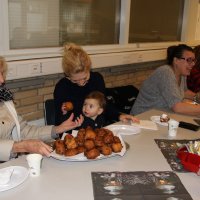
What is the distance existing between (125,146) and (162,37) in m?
3.28

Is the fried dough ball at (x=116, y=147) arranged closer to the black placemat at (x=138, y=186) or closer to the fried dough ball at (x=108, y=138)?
the fried dough ball at (x=108, y=138)

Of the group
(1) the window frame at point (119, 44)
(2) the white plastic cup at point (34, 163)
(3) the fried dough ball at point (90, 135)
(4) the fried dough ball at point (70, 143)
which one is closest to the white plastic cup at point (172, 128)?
(3) the fried dough ball at point (90, 135)

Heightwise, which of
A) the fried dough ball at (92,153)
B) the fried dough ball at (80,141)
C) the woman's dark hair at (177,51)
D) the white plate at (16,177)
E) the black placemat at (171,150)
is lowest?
the black placemat at (171,150)

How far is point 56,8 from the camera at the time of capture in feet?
→ 9.53

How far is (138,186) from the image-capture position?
1.33 metres

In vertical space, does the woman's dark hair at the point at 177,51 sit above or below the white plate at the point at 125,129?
above

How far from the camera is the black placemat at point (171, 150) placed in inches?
61.4

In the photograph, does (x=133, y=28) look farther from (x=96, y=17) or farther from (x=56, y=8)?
(x=56, y=8)

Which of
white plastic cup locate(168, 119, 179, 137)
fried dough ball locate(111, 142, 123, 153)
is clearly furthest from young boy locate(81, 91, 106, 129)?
fried dough ball locate(111, 142, 123, 153)

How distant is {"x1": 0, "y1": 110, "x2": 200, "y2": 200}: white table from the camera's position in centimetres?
126

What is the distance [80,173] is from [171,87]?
4.83 ft

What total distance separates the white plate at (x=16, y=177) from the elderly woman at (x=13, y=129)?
0.67 feet

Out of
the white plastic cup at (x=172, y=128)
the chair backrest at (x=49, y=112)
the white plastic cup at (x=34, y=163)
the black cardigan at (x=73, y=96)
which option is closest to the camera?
the white plastic cup at (x=34, y=163)

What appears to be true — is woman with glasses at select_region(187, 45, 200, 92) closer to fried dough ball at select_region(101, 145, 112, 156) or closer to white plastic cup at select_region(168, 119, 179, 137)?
white plastic cup at select_region(168, 119, 179, 137)
